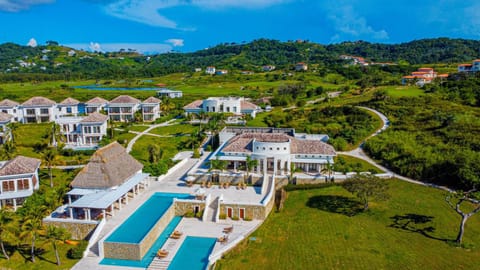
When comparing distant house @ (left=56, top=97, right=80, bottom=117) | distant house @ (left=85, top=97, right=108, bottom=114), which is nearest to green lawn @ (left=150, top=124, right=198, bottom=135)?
distant house @ (left=85, top=97, right=108, bottom=114)

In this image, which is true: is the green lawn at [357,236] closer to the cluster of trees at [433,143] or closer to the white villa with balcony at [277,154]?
the cluster of trees at [433,143]

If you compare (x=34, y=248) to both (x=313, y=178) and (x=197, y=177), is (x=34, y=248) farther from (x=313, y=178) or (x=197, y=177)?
(x=313, y=178)

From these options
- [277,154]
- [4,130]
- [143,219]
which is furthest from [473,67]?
[4,130]

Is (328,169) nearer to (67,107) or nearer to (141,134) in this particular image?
(141,134)

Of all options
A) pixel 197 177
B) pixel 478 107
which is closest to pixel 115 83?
pixel 197 177

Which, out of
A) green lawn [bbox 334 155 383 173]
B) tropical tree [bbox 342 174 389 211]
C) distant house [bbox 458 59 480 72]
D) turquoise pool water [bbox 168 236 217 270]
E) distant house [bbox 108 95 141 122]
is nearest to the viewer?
turquoise pool water [bbox 168 236 217 270]

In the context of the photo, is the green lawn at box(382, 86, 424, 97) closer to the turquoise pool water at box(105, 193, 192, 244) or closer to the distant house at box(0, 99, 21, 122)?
the turquoise pool water at box(105, 193, 192, 244)
